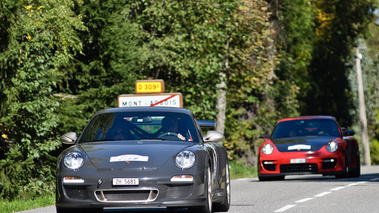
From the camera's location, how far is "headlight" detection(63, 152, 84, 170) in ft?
30.4

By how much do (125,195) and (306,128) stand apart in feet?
39.7

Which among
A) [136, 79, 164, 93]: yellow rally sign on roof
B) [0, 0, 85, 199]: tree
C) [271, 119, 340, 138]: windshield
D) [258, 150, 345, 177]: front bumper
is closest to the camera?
[0, 0, 85, 199]: tree

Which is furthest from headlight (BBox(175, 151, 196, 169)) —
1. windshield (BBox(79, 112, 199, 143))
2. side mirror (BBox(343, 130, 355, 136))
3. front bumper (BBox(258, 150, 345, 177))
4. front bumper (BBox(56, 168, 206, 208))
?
side mirror (BBox(343, 130, 355, 136))

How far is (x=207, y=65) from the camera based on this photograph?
27547mm

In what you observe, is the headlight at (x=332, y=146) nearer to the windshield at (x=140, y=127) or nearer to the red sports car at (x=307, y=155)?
the red sports car at (x=307, y=155)

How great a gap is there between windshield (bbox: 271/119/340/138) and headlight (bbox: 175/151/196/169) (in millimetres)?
11324

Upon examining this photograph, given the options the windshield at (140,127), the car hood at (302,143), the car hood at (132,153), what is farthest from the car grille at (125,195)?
the car hood at (302,143)

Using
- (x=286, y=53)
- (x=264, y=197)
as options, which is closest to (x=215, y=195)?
(x=264, y=197)

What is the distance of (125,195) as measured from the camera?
9133 mm

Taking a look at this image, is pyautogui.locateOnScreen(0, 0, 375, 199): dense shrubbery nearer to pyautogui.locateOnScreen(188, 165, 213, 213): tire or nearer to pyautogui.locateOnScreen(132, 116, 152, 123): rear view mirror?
pyautogui.locateOnScreen(132, 116, 152, 123): rear view mirror

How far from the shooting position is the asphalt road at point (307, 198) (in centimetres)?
1177


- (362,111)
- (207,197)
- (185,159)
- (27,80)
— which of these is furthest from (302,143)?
(362,111)

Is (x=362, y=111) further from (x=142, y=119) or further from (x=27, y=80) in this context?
(x=142, y=119)

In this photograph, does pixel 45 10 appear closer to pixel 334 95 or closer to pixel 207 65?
pixel 207 65
